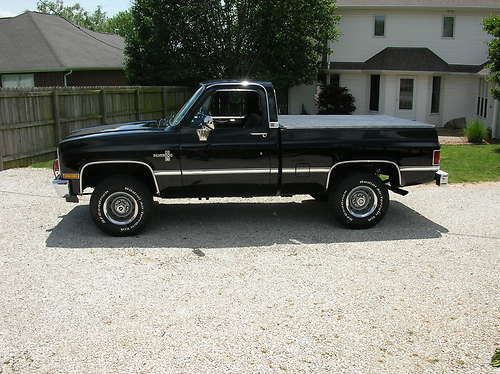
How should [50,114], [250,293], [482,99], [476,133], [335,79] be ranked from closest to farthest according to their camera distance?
[250,293]
[50,114]
[476,133]
[482,99]
[335,79]

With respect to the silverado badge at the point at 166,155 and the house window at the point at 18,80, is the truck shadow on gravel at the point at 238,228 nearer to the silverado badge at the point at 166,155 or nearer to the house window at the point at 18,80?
the silverado badge at the point at 166,155

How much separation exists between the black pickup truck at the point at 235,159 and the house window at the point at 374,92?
62.9 feet

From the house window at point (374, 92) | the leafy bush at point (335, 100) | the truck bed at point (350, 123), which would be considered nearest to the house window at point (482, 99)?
the house window at point (374, 92)

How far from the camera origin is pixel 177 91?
24.2 metres

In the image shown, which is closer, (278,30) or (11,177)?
(11,177)

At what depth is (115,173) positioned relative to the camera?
7.96m

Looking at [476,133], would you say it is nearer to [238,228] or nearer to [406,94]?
[406,94]

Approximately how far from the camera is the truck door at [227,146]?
7820 mm

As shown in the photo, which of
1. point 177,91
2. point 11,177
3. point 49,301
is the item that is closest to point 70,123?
point 11,177

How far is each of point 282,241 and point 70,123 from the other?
11010 millimetres

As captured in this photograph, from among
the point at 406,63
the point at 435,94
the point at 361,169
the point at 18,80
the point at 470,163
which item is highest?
the point at 406,63

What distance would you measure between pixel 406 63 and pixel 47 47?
17504 millimetres

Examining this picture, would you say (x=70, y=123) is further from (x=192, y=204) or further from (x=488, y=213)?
(x=488, y=213)

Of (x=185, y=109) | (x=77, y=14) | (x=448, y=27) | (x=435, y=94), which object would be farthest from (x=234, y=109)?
(x=77, y=14)
